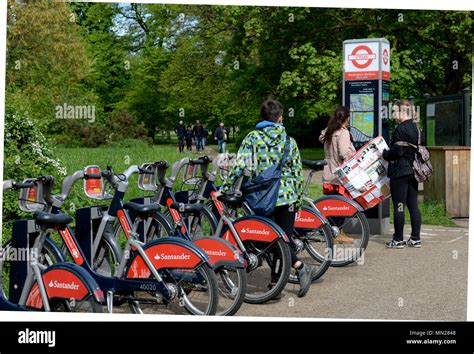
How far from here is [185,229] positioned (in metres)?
6.73

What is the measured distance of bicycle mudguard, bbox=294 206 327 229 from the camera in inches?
283

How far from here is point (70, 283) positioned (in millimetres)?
4758

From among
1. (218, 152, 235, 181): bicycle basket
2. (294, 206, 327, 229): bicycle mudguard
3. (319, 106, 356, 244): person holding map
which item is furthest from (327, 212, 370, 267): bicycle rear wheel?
(218, 152, 235, 181): bicycle basket

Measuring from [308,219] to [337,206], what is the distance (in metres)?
0.75

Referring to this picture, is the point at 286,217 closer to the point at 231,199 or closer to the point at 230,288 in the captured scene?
the point at 231,199

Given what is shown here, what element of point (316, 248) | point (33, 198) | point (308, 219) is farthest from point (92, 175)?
point (316, 248)

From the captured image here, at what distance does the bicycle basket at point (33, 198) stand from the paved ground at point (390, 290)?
1782mm

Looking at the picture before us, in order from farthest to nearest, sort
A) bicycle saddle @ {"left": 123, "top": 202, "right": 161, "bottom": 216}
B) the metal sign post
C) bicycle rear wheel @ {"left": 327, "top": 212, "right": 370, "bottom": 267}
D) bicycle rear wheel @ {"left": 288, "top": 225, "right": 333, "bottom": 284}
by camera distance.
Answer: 1. the metal sign post
2. bicycle rear wheel @ {"left": 327, "top": 212, "right": 370, "bottom": 267}
3. bicycle rear wheel @ {"left": 288, "top": 225, "right": 333, "bottom": 284}
4. bicycle saddle @ {"left": 123, "top": 202, "right": 161, "bottom": 216}

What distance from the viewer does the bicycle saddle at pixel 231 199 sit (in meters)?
6.25

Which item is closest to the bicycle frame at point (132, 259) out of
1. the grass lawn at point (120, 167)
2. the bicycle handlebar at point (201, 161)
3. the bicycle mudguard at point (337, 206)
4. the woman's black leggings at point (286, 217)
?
the woman's black leggings at point (286, 217)

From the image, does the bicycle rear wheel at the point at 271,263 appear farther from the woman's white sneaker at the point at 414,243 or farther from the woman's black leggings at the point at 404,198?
the woman's white sneaker at the point at 414,243

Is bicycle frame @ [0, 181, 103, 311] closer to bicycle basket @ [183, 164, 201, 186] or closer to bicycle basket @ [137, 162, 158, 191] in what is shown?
bicycle basket @ [137, 162, 158, 191]

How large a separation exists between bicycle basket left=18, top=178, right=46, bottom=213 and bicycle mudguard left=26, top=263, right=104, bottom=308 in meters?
0.71
